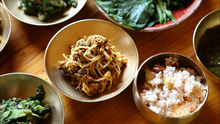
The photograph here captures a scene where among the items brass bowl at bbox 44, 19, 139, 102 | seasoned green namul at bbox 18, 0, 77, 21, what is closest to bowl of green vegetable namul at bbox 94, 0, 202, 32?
brass bowl at bbox 44, 19, 139, 102

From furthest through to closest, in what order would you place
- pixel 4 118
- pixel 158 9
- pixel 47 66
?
pixel 158 9, pixel 47 66, pixel 4 118

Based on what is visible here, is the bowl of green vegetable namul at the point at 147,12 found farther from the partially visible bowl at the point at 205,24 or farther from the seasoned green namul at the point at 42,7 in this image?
the seasoned green namul at the point at 42,7

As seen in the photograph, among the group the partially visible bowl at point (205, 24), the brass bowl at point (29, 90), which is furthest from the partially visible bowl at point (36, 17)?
the partially visible bowl at point (205, 24)

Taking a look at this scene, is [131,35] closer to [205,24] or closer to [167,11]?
[167,11]

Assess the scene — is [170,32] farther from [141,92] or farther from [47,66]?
[47,66]

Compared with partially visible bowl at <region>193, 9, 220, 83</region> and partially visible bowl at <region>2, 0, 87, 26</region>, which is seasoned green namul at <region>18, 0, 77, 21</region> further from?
partially visible bowl at <region>193, 9, 220, 83</region>

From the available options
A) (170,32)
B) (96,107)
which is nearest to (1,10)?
(96,107)
